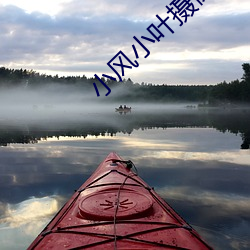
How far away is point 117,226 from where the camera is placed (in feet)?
15.0

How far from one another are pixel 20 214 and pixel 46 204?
0.86 metres

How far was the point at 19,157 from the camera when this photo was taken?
14484mm

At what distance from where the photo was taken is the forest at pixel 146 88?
99312 mm

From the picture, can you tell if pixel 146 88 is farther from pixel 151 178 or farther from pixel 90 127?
pixel 151 178

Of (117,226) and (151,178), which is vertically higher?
(117,226)

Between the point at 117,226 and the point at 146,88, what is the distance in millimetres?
172125

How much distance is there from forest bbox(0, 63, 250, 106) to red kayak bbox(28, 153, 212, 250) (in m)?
96.8

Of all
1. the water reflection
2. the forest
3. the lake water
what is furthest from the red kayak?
the forest

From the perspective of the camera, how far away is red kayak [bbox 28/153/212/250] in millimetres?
4129

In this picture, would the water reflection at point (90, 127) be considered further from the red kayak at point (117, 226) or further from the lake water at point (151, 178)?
the red kayak at point (117, 226)

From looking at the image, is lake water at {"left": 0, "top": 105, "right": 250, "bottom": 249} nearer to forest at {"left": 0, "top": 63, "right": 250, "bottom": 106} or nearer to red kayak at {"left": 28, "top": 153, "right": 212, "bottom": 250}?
red kayak at {"left": 28, "top": 153, "right": 212, "bottom": 250}

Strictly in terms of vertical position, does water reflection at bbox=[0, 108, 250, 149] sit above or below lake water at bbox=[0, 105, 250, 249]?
above

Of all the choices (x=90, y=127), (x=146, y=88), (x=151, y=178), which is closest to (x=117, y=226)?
(x=151, y=178)

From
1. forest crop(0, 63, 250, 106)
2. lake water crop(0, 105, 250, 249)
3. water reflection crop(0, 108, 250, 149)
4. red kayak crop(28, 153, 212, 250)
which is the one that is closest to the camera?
red kayak crop(28, 153, 212, 250)
